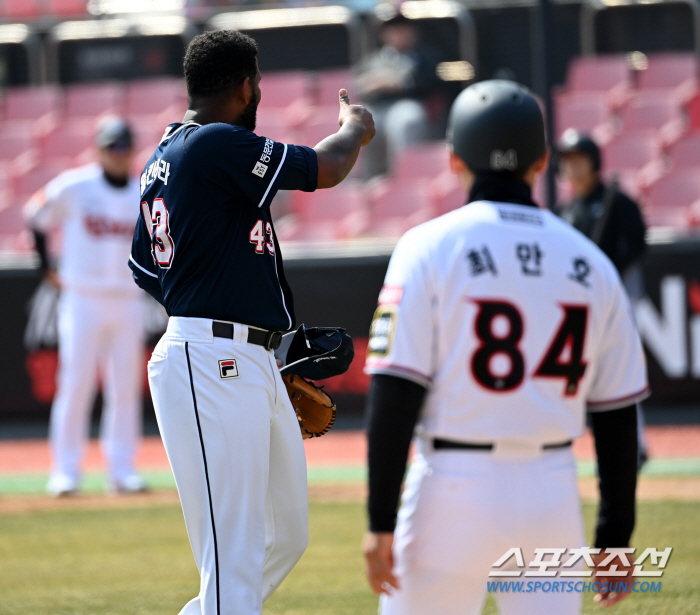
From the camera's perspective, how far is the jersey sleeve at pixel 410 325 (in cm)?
247

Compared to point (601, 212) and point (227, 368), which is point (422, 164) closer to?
point (601, 212)

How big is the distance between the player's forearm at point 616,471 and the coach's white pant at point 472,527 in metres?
0.21

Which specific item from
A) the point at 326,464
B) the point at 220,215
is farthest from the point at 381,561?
the point at 326,464

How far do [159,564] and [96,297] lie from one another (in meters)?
2.72

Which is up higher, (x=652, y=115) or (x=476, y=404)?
(x=476, y=404)

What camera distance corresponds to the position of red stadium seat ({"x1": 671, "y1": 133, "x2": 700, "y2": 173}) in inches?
507

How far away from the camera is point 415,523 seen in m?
2.49

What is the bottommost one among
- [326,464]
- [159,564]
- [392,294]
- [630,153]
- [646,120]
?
[326,464]

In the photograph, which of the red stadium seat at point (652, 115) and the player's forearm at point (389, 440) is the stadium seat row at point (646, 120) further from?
the player's forearm at point (389, 440)

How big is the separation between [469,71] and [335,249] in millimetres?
4652

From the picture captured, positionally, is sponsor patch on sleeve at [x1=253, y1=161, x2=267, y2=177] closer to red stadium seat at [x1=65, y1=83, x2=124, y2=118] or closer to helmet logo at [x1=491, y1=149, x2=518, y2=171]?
helmet logo at [x1=491, y1=149, x2=518, y2=171]

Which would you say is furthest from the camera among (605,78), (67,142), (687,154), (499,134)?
(67,142)

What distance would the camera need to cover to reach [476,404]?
2475 mm

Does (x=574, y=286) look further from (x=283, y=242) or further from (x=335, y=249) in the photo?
(x=283, y=242)
